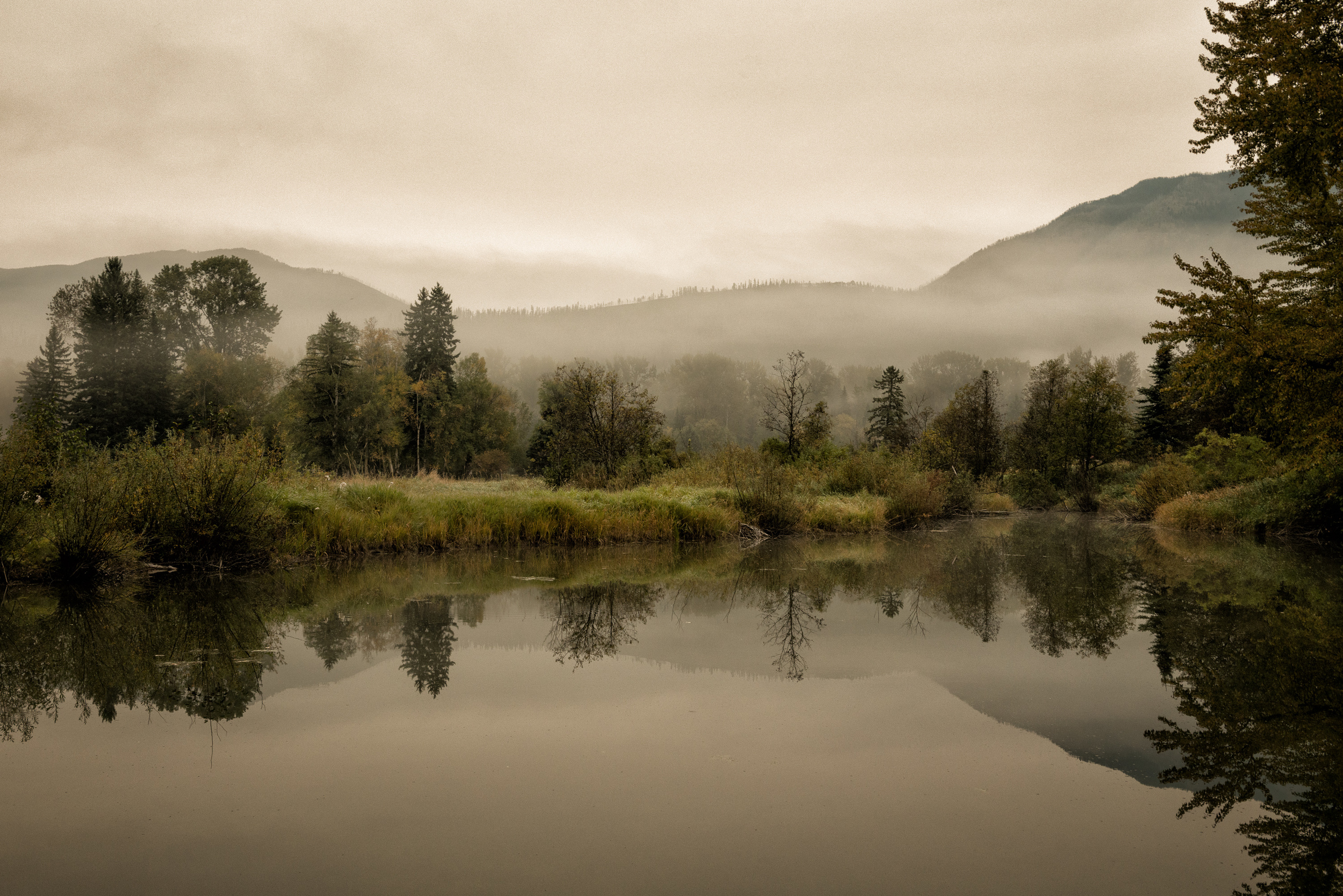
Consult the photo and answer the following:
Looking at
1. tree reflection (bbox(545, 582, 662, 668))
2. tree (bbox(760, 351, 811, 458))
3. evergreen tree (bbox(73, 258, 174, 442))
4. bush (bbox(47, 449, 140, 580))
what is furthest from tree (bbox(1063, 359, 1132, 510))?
evergreen tree (bbox(73, 258, 174, 442))

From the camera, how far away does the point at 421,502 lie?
1591cm

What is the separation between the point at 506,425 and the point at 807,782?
70.2 metres

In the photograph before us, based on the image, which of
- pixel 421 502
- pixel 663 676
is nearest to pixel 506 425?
pixel 421 502

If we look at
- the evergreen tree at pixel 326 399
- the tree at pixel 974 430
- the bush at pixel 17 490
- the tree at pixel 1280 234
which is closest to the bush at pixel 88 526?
the bush at pixel 17 490

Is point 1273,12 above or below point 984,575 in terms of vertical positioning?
above

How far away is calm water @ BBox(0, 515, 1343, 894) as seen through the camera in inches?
123

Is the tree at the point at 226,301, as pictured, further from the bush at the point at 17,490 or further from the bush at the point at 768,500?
the bush at the point at 17,490

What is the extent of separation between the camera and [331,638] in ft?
24.0

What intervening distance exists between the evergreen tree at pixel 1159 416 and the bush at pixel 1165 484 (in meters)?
14.2

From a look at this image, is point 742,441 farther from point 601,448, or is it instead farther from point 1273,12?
point 1273,12

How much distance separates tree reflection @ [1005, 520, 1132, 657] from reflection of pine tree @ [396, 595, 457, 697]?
17.6 feet

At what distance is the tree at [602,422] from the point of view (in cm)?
2781

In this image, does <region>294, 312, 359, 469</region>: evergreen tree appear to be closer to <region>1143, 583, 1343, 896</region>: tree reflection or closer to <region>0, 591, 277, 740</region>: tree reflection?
<region>0, 591, 277, 740</region>: tree reflection

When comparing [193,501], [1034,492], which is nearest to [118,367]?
[193,501]
